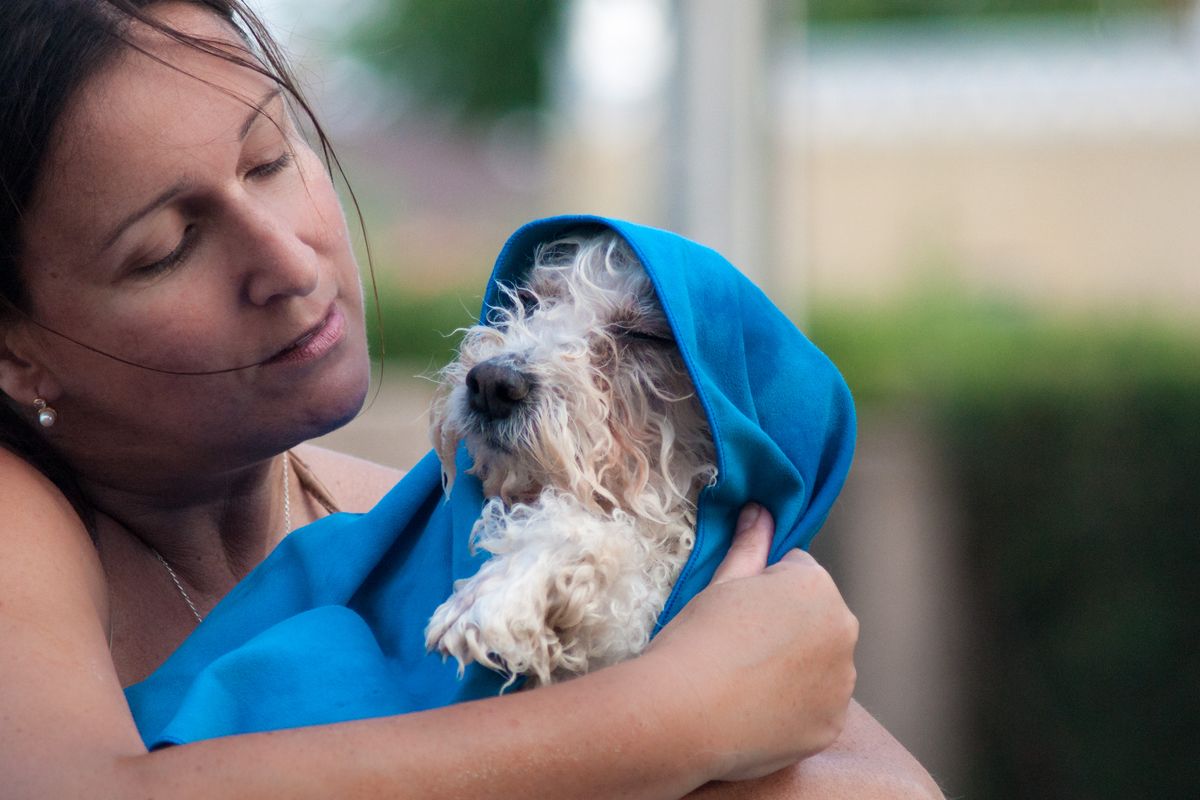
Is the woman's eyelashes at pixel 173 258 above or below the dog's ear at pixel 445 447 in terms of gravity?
above

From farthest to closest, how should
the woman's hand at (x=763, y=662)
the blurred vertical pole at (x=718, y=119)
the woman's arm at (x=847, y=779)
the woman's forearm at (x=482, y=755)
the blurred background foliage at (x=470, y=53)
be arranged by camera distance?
the blurred background foliage at (x=470, y=53) < the blurred vertical pole at (x=718, y=119) < the woman's arm at (x=847, y=779) < the woman's hand at (x=763, y=662) < the woman's forearm at (x=482, y=755)

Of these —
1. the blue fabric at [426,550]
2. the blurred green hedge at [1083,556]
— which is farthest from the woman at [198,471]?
the blurred green hedge at [1083,556]

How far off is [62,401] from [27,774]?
856 millimetres

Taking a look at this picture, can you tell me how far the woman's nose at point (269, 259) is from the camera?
2.22m

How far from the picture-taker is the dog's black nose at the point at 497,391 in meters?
2.24

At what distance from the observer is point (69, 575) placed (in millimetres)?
1989

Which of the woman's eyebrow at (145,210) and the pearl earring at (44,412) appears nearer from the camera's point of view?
the woman's eyebrow at (145,210)

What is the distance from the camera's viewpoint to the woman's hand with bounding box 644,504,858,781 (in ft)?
5.98

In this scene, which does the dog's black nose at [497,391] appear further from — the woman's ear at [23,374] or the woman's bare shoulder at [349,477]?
the woman's bare shoulder at [349,477]

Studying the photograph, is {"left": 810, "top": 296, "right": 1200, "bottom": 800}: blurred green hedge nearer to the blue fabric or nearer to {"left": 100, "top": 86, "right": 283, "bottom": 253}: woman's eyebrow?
the blue fabric

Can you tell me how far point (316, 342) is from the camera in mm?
2365

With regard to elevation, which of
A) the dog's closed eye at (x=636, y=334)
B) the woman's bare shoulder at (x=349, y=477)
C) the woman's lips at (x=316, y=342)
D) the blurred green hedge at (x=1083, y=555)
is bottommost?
the blurred green hedge at (x=1083, y=555)

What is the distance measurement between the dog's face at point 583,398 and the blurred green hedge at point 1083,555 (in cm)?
383

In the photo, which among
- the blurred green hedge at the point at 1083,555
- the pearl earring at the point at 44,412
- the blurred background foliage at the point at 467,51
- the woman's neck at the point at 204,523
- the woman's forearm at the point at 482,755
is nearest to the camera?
the woman's forearm at the point at 482,755
